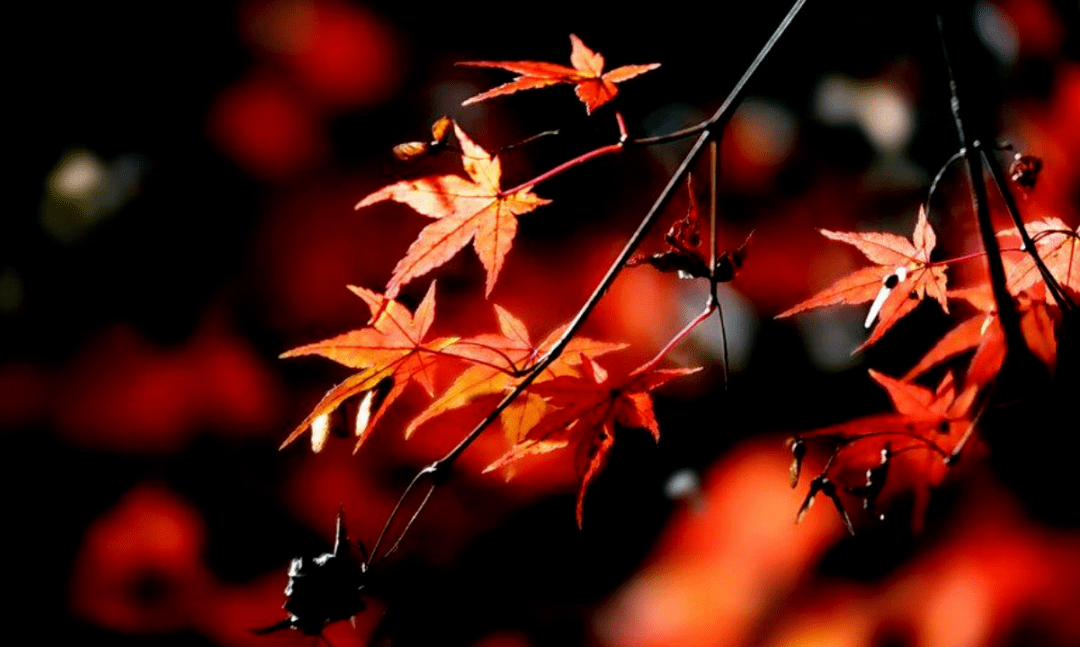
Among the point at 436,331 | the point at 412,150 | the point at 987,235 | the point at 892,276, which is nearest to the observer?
the point at 987,235

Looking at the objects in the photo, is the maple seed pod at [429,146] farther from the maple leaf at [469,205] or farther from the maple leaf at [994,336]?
the maple leaf at [994,336]

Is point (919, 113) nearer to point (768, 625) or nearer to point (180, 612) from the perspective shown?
point (768, 625)

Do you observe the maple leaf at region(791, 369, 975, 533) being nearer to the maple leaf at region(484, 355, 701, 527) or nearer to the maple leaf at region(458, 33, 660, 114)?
the maple leaf at region(484, 355, 701, 527)

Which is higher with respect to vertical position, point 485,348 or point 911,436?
point 485,348

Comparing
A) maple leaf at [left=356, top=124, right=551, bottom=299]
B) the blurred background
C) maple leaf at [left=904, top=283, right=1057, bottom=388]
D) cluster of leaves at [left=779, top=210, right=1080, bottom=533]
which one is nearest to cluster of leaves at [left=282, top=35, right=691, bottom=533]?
maple leaf at [left=356, top=124, right=551, bottom=299]

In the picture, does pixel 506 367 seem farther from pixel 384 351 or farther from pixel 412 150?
pixel 412 150

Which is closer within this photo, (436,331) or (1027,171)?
(1027,171)

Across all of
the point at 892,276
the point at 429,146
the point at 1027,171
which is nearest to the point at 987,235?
the point at 892,276
